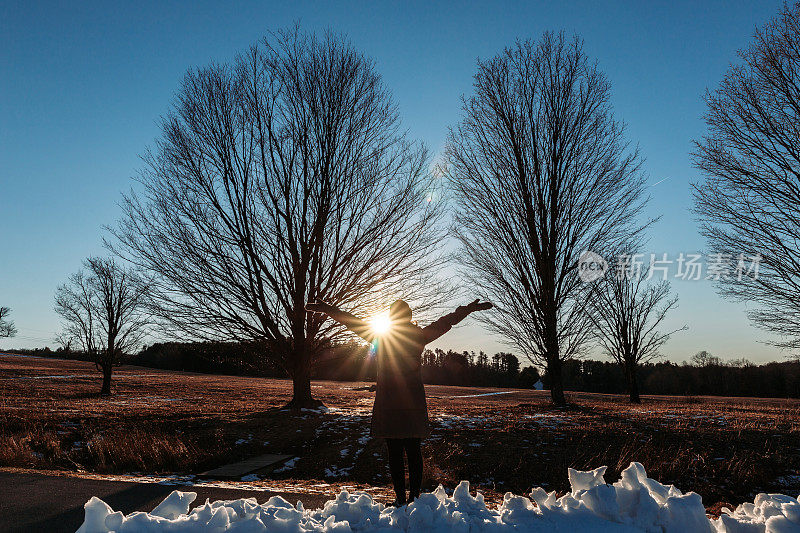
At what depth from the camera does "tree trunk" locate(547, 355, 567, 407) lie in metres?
15.1

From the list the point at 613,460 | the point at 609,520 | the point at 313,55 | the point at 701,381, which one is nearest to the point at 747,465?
the point at 613,460

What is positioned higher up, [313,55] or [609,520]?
[313,55]

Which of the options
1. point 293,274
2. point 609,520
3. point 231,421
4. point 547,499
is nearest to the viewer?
point 609,520

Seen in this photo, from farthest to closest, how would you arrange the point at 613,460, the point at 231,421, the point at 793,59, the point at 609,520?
the point at 231,421 < the point at 793,59 < the point at 613,460 < the point at 609,520

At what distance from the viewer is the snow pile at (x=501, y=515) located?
2.69 meters

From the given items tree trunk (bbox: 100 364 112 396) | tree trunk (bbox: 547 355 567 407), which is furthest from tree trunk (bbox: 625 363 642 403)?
tree trunk (bbox: 100 364 112 396)

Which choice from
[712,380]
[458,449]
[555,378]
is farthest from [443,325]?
[712,380]

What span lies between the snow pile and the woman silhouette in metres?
1.02

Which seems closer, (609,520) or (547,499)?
(609,520)

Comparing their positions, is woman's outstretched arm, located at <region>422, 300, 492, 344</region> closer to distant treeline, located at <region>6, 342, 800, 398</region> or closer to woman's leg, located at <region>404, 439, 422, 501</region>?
woman's leg, located at <region>404, 439, 422, 501</region>

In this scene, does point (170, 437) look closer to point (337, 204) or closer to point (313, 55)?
point (337, 204)

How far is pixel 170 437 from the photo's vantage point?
8.83 m

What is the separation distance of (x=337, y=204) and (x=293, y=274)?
2.29 meters

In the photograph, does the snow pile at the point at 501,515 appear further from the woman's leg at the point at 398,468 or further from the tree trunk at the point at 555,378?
the tree trunk at the point at 555,378
